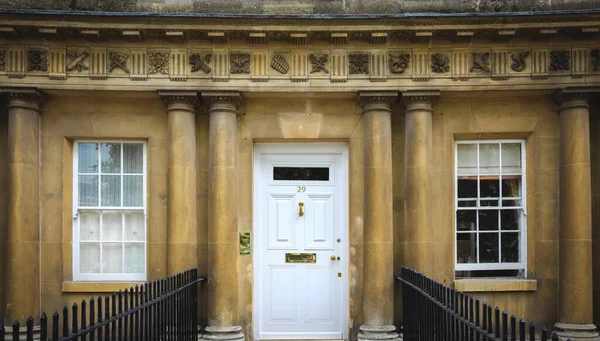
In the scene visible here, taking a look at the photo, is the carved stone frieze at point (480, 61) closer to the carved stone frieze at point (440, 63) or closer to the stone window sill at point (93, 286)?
the carved stone frieze at point (440, 63)

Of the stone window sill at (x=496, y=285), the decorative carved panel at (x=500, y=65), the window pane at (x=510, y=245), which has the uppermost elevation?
the decorative carved panel at (x=500, y=65)

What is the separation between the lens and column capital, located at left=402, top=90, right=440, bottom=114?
8602 millimetres

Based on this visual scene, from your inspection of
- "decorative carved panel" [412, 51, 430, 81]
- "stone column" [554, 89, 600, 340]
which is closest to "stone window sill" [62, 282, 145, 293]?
"decorative carved panel" [412, 51, 430, 81]

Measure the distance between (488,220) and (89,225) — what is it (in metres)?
6.54

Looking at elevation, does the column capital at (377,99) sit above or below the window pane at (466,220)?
above

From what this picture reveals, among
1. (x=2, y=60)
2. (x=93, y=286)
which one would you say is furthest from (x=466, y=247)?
(x=2, y=60)

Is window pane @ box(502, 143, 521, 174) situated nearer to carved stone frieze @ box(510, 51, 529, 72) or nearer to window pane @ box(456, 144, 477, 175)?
window pane @ box(456, 144, 477, 175)

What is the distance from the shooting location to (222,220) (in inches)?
337

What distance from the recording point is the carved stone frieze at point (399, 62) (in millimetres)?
8633

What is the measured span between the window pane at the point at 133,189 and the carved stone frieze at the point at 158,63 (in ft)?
5.77

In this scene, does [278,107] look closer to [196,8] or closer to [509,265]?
[196,8]

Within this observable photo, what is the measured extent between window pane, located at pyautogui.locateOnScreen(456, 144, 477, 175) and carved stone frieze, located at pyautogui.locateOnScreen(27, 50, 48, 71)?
6.67 meters

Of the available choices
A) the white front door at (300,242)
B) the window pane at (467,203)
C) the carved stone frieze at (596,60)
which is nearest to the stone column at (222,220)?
the white front door at (300,242)

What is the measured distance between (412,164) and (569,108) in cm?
257
